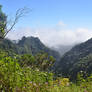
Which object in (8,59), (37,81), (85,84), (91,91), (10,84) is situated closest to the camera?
(10,84)

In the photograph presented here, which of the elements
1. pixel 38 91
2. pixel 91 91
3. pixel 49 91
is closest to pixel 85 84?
pixel 91 91

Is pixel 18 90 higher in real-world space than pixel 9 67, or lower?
lower

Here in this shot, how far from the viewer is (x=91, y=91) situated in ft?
14.1

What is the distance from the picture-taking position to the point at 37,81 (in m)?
4.61

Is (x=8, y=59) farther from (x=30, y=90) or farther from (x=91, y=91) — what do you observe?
(x=91, y=91)

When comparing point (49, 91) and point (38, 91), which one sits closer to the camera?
point (38, 91)

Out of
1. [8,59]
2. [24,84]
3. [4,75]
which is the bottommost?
[24,84]

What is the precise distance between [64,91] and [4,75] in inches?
78.1

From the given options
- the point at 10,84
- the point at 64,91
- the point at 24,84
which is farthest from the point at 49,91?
the point at 10,84

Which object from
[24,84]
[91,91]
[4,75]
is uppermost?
[4,75]

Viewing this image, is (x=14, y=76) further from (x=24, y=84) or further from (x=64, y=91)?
(x=64, y=91)

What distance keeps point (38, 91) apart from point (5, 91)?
0.96m

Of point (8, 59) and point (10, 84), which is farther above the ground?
point (8, 59)

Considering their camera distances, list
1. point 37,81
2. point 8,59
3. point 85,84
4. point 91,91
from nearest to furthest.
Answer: point 8,59 → point 91,91 → point 37,81 → point 85,84
